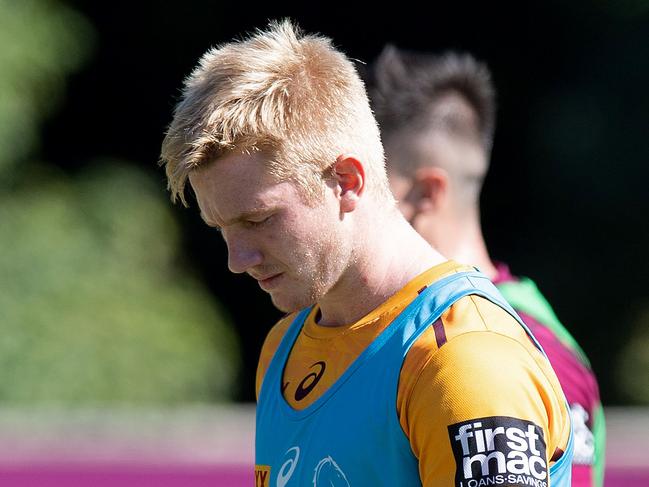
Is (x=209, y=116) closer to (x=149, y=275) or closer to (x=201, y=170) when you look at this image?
(x=201, y=170)

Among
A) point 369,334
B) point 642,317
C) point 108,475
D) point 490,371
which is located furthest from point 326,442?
point 642,317

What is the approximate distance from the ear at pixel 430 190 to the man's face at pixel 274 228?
112 centimetres

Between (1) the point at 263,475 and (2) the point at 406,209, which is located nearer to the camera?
(1) the point at 263,475

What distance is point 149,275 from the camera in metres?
6.86

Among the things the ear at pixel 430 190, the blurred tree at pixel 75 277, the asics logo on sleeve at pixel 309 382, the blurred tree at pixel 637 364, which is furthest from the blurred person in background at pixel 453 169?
the blurred tree at pixel 637 364

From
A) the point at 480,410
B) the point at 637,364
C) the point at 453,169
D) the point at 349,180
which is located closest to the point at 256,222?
the point at 349,180

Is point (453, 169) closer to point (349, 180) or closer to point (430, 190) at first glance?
point (430, 190)

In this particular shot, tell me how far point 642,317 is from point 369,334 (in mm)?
5753

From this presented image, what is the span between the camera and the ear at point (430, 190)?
2.84m

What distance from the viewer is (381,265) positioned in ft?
5.82

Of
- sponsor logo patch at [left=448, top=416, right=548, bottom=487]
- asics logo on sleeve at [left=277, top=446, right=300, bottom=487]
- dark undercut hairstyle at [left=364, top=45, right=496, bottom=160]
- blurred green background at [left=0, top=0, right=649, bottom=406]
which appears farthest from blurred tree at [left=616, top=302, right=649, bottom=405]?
sponsor logo patch at [left=448, top=416, right=548, bottom=487]

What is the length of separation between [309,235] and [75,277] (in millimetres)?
5210

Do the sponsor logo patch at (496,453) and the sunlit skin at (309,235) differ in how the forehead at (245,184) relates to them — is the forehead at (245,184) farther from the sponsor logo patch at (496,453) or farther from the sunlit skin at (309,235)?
the sponsor logo patch at (496,453)

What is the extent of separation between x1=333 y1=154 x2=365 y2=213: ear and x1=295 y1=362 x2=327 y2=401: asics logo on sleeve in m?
0.28
